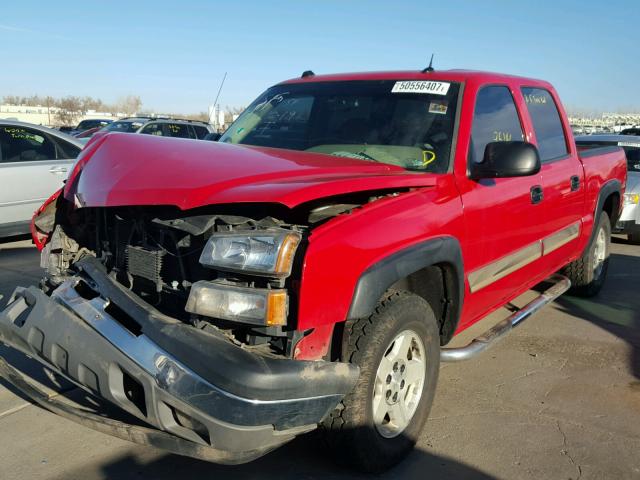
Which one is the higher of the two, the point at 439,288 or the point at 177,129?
the point at 177,129

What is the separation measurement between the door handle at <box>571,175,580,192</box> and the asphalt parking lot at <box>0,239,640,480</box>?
4.09ft

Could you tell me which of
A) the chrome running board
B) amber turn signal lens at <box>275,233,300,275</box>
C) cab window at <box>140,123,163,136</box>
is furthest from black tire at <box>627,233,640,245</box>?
cab window at <box>140,123,163,136</box>

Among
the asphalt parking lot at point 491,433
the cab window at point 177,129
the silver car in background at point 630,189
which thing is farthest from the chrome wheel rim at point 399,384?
the cab window at point 177,129

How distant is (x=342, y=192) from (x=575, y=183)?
3064 mm

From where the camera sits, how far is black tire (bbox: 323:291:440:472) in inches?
104

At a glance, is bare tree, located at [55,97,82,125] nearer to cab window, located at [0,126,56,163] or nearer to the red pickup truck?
cab window, located at [0,126,56,163]

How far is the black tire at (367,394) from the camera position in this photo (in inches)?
104

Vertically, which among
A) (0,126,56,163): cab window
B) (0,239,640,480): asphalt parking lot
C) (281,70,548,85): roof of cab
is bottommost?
(0,239,640,480): asphalt parking lot

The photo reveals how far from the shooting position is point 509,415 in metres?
3.62

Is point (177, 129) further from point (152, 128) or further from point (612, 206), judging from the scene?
point (612, 206)

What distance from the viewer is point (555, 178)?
177 inches

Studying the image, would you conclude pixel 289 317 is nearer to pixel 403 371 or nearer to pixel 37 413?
pixel 403 371

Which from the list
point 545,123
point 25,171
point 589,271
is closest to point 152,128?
point 25,171

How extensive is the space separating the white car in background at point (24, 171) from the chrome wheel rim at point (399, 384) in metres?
5.94
